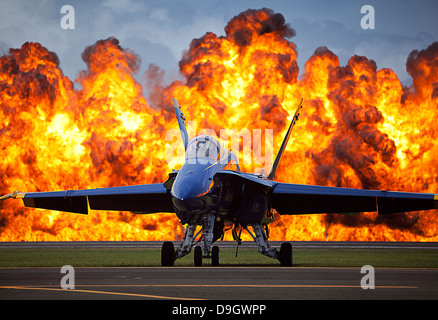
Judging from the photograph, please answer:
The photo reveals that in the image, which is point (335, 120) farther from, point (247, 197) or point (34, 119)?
point (247, 197)

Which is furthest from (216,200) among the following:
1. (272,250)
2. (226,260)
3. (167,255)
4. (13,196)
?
(13,196)

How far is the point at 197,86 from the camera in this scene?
54.6 metres

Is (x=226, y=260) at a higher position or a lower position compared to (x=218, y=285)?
lower

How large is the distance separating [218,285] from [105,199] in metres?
15.2

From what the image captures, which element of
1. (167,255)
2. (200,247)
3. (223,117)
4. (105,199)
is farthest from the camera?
(223,117)

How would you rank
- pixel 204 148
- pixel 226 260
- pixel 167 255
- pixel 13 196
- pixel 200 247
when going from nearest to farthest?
pixel 204 148
pixel 200 247
pixel 167 255
pixel 13 196
pixel 226 260

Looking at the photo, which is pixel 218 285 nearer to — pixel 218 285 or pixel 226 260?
pixel 218 285

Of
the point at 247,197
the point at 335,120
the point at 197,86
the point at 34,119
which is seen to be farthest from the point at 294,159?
the point at 247,197

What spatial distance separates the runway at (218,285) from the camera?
12047 millimetres

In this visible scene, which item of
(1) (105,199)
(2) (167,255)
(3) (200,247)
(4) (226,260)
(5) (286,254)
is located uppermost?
(1) (105,199)

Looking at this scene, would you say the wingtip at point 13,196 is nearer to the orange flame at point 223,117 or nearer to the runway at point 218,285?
the runway at point 218,285

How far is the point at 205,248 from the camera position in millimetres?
21781

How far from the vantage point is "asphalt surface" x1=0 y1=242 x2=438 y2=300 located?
1203 cm
